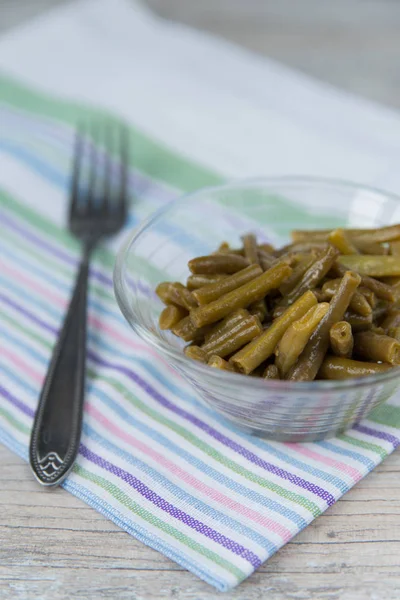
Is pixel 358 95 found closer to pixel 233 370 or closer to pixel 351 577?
pixel 233 370

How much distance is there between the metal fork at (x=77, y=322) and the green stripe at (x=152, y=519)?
0.07 meters

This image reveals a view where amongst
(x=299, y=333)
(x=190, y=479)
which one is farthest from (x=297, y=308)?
(x=190, y=479)

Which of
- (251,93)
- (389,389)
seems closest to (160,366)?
(389,389)

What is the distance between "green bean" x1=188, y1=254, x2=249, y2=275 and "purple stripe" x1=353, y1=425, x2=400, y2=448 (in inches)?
21.1

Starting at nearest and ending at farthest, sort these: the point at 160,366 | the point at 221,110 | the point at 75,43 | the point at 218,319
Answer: the point at 218,319
the point at 160,366
the point at 221,110
the point at 75,43

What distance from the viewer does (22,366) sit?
2.28 metres

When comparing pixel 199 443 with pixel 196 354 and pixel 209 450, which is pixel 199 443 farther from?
pixel 196 354

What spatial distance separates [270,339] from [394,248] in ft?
1.83

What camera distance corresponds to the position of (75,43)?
3.99 metres

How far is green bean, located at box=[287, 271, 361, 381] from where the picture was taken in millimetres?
1846

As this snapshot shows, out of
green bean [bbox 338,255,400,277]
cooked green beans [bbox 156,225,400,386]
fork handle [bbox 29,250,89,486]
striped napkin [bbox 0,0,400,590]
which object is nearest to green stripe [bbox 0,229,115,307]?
striped napkin [bbox 0,0,400,590]

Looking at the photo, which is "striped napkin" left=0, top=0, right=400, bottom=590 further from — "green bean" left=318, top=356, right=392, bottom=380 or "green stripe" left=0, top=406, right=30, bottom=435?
"green bean" left=318, top=356, right=392, bottom=380

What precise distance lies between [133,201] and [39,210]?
37 centimetres

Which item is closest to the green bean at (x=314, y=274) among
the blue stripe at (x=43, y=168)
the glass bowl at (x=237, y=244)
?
the glass bowl at (x=237, y=244)
